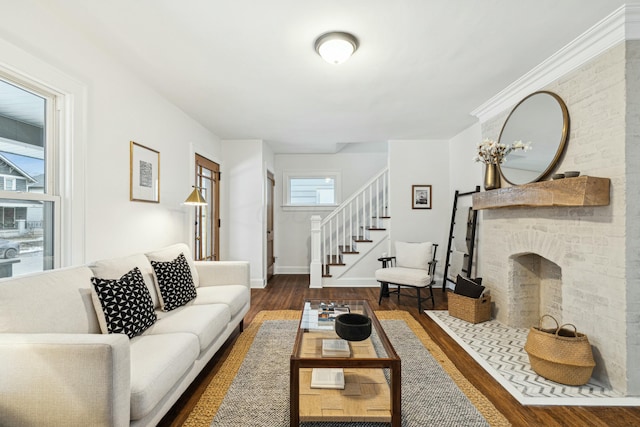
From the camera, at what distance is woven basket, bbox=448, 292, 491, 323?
10.8 feet

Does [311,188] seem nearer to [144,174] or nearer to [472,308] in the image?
[144,174]

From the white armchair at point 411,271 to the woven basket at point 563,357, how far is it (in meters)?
1.66

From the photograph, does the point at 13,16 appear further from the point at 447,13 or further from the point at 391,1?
the point at 447,13

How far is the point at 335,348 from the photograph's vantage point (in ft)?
5.91

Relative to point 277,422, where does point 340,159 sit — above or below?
above

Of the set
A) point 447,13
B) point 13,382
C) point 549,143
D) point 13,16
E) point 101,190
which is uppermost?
point 447,13

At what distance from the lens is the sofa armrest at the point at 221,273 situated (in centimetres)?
315

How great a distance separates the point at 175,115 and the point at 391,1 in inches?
108

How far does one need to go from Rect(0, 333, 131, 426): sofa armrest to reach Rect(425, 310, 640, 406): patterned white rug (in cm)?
233

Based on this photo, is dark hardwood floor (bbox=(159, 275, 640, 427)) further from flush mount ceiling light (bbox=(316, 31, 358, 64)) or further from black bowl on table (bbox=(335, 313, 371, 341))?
flush mount ceiling light (bbox=(316, 31, 358, 64))

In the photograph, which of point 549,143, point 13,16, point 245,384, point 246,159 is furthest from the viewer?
point 246,159

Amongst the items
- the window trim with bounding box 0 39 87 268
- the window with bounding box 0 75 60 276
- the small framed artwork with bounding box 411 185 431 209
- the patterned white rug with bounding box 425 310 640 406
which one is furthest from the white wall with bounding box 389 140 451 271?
the window with bounding box 0 75 60 276

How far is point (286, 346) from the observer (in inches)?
109

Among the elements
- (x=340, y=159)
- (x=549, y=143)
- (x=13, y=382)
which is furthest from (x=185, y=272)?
(x=340, y=159)
